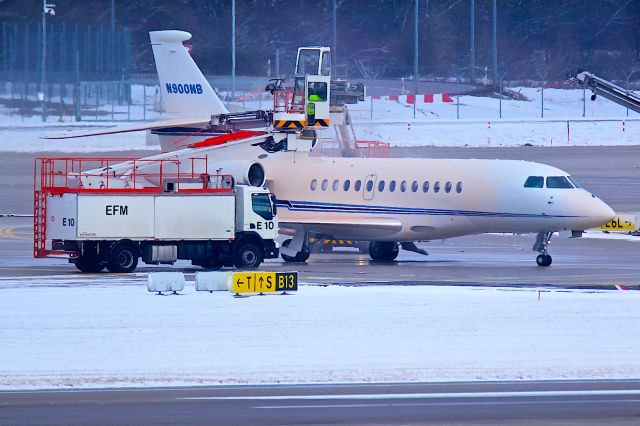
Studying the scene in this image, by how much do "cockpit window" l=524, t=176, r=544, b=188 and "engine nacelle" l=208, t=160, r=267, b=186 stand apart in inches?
303

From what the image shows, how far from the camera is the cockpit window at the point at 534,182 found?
3541 centimetres

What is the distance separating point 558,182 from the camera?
116 feet

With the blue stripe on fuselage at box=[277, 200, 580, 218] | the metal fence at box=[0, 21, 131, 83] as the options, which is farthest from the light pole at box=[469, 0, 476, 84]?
the blue stripe on fuselage at box=[277, 200, 580, 218]

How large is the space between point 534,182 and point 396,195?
164 inches

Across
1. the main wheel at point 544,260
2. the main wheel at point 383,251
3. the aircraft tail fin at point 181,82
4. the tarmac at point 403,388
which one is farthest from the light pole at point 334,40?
the main wheel at point 544,260

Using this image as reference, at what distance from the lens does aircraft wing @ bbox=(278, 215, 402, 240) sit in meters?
37.3

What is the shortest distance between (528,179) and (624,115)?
1918 inches

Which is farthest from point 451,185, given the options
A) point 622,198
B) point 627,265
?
point 622,198

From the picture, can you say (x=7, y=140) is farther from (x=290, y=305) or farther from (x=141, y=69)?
(x=290, y=305)

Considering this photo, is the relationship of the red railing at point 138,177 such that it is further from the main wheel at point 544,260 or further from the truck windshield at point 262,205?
the main wheel at point 544,260

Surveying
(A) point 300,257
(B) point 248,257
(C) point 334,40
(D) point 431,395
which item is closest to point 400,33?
(C) point 334,40

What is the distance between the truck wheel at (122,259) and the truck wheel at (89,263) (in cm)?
28

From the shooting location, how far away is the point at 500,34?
298 feet

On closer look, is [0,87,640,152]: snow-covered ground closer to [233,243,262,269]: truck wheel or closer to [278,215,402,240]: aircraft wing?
[278,215,402,240]: aircraft wing
